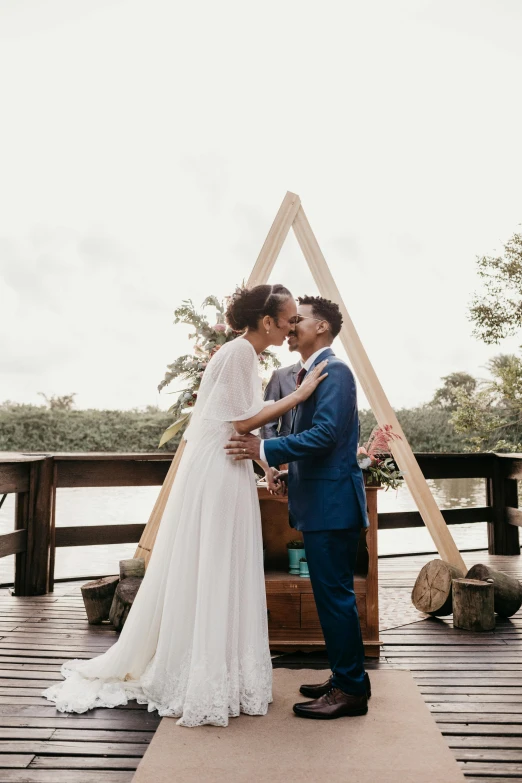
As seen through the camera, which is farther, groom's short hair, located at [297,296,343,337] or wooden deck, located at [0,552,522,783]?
groom's short hair, located at [297,296,343,337]

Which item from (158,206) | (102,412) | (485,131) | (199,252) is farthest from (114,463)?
(199,252)

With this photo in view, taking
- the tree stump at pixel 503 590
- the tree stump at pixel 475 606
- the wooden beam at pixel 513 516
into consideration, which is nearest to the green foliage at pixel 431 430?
the wooden beam at pixel 513 516

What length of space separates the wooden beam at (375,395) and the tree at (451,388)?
6.96 meters

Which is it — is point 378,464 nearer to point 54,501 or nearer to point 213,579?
point 213,579

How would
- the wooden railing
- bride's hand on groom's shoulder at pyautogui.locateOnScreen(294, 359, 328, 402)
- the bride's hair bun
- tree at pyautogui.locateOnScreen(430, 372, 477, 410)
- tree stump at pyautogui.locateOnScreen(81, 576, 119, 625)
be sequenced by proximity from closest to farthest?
bride's hand on groom's shoulder at pyautogui.locateOnScreen(294, 359, 328, 402) → the bride's hair bun → tree stump at pyautogui.locateOnScreen(81, 576, 119, 625) → the wooden railing → tree at pyautogui.locateOnScreen(430, 372, 477, 410)

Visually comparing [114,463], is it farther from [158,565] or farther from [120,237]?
[120,237]

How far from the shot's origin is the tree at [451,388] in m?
12.4

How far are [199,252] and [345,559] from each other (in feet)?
41.0

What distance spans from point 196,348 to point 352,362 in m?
1.25

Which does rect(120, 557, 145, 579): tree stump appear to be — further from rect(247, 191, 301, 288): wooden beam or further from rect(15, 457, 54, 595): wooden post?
rect(247, 191, 301, 288): wooden beam

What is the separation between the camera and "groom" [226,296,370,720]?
268 centimetres

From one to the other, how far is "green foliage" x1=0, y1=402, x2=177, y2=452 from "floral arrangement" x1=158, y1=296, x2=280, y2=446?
5.55 m

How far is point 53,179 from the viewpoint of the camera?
11180 mm

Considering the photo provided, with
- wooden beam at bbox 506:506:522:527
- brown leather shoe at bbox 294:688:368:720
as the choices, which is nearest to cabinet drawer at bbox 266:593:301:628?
brown leather shoe at bbox 294:688:368:720
